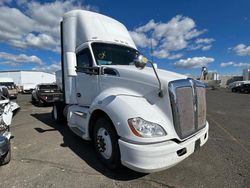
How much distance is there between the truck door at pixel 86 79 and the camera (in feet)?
15.1

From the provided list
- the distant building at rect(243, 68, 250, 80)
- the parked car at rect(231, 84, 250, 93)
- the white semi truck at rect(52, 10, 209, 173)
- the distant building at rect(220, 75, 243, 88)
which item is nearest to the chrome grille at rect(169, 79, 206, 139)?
the white semi truck at rect(52, 10, 209, 173)

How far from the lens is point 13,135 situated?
6023 millimetres

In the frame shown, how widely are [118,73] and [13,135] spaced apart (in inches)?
163

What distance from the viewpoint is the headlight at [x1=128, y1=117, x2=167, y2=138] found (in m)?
3.00

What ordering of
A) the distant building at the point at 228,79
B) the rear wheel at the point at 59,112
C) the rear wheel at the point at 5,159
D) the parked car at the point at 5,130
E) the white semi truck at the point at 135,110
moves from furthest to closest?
1. the distant building at the point at 228,79
2. the rear wheel at the point at 59,112
3. the rear wheel at the point at 5,159
4. the parked car at the point at 5,130
5. the white semi truck at the point at 135,110

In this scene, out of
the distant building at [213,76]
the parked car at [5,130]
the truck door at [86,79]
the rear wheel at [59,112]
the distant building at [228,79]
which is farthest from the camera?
the distant building at [228,79]

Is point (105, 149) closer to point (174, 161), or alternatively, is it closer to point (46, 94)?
point (174, 161)

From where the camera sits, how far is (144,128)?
9.96 feet

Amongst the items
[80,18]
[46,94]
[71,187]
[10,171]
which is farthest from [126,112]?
[46,94]

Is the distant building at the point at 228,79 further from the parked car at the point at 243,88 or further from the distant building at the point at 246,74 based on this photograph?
the parked car at the point at 243,88

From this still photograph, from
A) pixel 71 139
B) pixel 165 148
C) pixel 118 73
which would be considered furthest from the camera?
pixel 71 139

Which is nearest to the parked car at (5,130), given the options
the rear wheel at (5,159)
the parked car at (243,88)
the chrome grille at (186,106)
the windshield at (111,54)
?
the rear wheel at (5,159)

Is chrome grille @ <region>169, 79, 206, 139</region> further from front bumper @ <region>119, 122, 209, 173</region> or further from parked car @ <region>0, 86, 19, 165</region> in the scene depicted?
parked car @ <region>0, 86, 19, 165</region>

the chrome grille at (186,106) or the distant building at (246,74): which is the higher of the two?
the distant building at (246,74)
